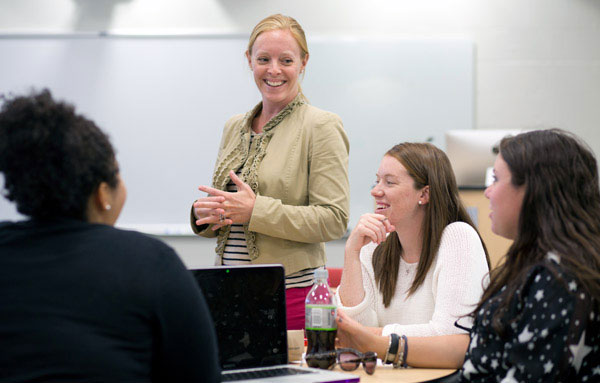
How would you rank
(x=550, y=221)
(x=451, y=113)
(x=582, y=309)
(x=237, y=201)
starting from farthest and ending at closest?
(x=451, y=113), (x=237, y=201), (x=550, y=221), (x=582, y=309)

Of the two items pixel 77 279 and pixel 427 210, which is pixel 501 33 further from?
pixel 77 279

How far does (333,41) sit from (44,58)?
224 cm

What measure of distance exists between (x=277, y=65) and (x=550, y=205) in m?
1.08

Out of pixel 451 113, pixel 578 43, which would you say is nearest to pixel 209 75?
pixel 451 113

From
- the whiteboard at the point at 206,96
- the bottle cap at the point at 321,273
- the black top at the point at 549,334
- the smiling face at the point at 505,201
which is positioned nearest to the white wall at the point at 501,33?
the whiteboard at the point at 206,96

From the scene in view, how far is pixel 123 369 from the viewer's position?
0.96 meters

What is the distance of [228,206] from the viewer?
6.16ft

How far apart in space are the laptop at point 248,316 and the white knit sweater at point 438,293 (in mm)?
306

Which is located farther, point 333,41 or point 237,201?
point 333,41

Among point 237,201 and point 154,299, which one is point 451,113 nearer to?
point 237,201

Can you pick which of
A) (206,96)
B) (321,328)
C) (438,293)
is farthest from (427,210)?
(206,96)

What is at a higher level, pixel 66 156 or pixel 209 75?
pixel 209 75

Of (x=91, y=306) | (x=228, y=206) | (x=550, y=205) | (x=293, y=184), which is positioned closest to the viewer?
(x=91, y=306)

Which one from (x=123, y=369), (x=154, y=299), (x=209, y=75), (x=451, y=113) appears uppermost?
(x=209, y=75)
